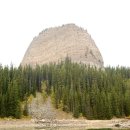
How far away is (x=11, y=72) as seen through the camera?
141m

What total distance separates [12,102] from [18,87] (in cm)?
1486

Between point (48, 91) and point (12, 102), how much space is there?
99.4 ft

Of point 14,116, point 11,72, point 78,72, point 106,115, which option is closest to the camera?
point 14,116

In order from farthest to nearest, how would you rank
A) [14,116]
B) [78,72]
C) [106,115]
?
[78,72] < [106,115] < [14,116]

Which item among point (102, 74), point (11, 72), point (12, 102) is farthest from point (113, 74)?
point (12, 102)

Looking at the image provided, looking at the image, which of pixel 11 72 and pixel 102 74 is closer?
pixel 11 72

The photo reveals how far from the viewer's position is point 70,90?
440ft

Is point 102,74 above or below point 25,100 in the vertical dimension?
above

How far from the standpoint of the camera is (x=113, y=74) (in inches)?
6363

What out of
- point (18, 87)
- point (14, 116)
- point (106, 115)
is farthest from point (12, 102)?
point (106, 115)

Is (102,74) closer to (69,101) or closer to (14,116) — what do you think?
(69,101)

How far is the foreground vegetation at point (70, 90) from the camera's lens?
120 meters

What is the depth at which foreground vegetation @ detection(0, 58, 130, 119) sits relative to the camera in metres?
120

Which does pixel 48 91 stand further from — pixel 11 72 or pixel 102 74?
pixel 102 74
